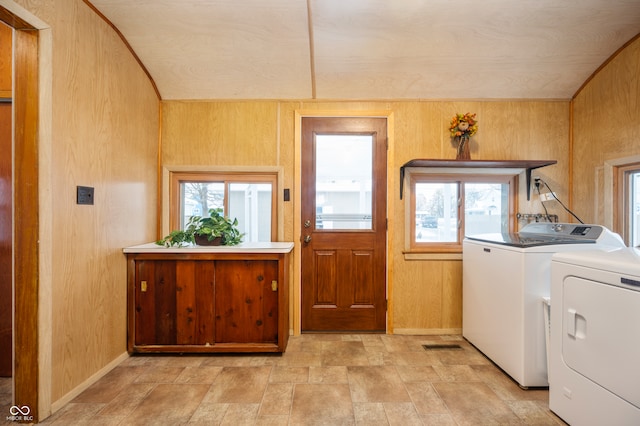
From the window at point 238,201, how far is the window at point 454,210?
4.56 ft

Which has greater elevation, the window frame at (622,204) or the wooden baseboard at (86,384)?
the window frame at (622,204)

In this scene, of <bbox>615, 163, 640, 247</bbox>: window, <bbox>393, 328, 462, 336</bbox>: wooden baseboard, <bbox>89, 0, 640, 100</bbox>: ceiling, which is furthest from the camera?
<bbox>393, 328, 462, 336</bbox>: wooden baseboard

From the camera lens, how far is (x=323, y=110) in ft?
9.26

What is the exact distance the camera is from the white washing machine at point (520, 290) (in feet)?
6.19

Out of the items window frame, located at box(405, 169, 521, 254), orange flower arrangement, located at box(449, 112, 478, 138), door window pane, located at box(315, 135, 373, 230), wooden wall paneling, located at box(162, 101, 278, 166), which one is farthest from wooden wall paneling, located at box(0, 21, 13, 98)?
orange flower arrangement, located at box(449, 112, 478, 138)

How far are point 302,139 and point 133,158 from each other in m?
1.42

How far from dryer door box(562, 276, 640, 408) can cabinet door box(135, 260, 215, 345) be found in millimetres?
2258

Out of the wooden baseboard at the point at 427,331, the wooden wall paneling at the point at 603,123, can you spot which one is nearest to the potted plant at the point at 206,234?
the wooden baseboard at the point at 427,331

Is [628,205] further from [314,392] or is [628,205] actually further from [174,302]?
[174,302]

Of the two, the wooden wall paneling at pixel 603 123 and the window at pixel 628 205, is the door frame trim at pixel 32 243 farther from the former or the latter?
the window at pixel 628 205

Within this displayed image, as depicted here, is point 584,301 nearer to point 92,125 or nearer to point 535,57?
point 535,57

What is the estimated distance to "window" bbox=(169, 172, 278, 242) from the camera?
2.90 meters

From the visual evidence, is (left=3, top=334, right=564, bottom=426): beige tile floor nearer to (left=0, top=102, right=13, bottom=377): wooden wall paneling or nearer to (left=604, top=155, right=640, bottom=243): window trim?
(left=0, top=102, right=13, bottom=377): wooden wall paneling

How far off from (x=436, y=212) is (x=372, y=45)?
159 cm
